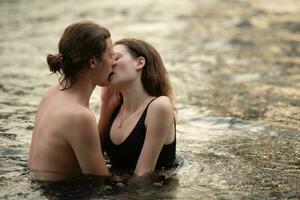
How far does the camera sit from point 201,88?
11.5 metres

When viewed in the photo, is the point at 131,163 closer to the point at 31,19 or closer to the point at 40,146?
the point at 40,146

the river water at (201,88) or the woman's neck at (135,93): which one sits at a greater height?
the woman's neck at (135,93)

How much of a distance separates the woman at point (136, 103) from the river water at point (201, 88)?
10.6 inches

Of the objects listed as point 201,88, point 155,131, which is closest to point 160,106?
point 155,131

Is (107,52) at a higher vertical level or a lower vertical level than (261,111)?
higher

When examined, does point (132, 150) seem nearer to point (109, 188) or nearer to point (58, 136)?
point (109, 188)

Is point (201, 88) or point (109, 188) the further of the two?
point (201, 88)

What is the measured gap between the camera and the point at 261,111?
9.67 metres

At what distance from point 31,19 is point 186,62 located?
7075mm

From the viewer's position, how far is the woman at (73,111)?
5.45m

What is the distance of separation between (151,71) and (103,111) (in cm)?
77

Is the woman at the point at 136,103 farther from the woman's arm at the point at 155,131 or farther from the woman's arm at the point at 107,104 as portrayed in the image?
the woman's arm at the point at 107,104

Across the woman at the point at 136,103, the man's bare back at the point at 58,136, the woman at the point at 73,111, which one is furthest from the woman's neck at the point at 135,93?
the man's bare back at the point at 58,136

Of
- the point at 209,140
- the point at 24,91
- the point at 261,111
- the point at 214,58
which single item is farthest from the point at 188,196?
the point at 214,58
